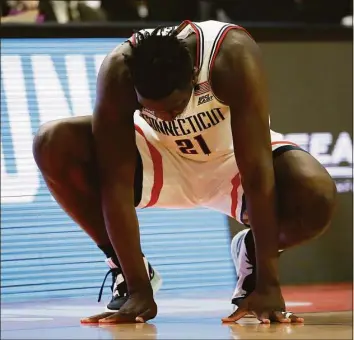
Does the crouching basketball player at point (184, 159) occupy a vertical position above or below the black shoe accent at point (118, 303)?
above

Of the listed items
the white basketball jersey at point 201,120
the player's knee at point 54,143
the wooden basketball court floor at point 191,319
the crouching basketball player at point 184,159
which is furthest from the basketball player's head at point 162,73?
the wooden basketball court floor at point 191,319

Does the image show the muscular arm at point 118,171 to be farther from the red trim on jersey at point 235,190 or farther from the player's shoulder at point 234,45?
the red trim on jersey at point 235,190

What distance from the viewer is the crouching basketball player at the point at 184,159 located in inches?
87.6

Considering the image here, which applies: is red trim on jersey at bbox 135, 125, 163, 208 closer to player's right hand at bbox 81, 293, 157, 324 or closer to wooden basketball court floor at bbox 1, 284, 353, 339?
wooden basketball court floor at bbox 1, 284, 353, 339

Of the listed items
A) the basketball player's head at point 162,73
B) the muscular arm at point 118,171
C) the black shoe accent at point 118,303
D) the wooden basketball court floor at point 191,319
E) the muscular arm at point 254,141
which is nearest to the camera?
the wooden basketball court floor at point 191,319

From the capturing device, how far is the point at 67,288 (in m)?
3.88

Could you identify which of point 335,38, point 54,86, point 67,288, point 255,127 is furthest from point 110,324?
point 335,38

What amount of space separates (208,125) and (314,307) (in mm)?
938

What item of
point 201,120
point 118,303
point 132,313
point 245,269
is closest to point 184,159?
point 201,120

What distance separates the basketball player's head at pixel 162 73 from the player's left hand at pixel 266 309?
53 cm

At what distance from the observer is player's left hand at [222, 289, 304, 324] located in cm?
217

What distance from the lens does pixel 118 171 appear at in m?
2.41

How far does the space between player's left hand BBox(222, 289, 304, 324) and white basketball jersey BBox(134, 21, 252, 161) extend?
1.79ft

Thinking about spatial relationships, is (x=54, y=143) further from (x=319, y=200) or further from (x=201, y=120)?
(x=319, y=200)
